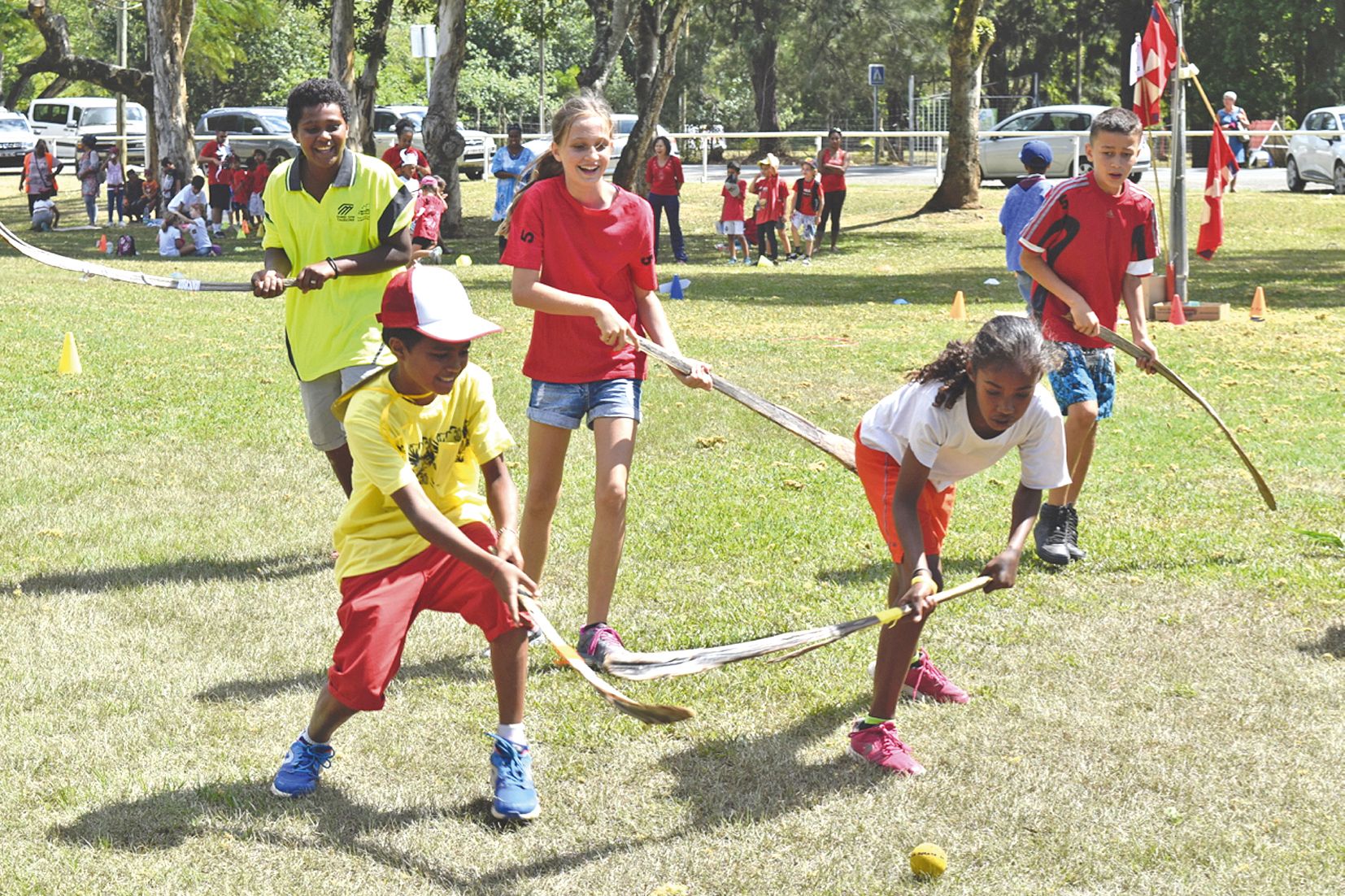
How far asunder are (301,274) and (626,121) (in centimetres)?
4109

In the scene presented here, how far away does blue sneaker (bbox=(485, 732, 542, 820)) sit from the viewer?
4520mm

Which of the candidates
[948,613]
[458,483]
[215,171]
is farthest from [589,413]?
[215,171]

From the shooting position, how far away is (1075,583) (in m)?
7.03

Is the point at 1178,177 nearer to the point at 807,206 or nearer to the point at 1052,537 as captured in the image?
the point at 807,206

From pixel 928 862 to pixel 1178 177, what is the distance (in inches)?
568

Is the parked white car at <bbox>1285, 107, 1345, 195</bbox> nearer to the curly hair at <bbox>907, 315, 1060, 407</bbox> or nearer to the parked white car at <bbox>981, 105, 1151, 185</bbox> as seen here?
the parked white car at <bbox>981, 105, 1151, 185</bbox>

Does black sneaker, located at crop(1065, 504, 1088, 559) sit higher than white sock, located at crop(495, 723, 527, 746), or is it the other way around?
black sneaker, located at crop(1065, 504, 1088, 559)

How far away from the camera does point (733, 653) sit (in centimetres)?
Result: 443

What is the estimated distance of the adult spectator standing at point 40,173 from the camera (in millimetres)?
29781

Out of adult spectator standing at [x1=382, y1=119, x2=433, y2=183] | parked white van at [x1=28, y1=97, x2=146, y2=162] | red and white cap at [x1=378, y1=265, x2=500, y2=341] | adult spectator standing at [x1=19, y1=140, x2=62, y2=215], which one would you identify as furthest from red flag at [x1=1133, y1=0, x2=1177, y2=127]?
parked white van at [x1=28, y1=97, x2=146, y2=162]

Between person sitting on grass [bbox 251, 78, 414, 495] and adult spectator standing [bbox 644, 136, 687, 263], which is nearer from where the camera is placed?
person sitting on grass [bbox 251, 78, 414, 495]

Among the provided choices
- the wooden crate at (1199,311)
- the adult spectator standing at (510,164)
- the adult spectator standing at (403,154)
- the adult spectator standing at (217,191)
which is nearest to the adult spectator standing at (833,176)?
the adult spectator standing at (510,164)

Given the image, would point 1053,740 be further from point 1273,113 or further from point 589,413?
point 1273,113

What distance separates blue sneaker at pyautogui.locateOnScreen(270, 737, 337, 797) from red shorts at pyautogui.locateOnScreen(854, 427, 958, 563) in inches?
75.3
